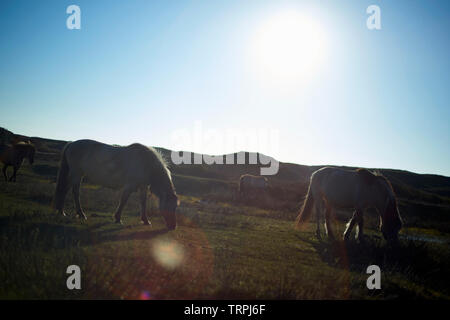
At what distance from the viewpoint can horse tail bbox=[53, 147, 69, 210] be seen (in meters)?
9.80

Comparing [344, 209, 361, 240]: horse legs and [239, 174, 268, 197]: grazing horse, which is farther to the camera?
[239, 174, 268, 197]: grazing horse

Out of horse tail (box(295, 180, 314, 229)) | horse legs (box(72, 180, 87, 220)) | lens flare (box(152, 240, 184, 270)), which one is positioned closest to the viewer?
lens flare (box(152, 240, 184, 270))

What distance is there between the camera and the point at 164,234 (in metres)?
8.02

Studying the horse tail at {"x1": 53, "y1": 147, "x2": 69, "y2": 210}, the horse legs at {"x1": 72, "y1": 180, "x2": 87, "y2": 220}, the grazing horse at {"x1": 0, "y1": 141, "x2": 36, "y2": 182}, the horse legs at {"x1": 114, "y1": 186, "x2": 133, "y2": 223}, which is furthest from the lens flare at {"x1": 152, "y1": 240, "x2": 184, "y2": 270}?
the grazing horse at {"x1": 0, "y1": 141, "x2": 36, "y2": 182}

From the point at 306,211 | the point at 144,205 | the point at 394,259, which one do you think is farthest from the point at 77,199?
the point at 394,259

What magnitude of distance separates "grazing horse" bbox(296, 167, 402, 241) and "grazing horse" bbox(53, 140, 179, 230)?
253 inches

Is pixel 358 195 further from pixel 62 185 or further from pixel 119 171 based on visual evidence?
pixel 62 185

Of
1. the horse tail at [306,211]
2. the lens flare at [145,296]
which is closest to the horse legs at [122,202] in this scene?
the lens flare at [145,296]

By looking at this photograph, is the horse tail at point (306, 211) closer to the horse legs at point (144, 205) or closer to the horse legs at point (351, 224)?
the horse legs at point (351, 224)

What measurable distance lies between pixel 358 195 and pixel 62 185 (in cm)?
1100

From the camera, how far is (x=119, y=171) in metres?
9.72

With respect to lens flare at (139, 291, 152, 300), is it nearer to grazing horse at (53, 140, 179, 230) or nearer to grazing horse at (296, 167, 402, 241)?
grazing horse at (53, 140, 179, 230)

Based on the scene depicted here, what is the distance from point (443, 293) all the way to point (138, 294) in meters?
6.35
